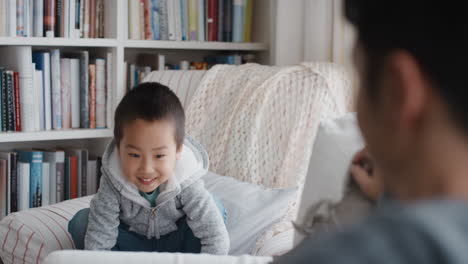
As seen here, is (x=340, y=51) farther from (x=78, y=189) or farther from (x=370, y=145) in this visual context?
(x=370, y=145)

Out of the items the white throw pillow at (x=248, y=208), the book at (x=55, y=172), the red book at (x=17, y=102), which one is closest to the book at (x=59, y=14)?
the red book at (x=17, y=102)

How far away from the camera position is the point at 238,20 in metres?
2.65

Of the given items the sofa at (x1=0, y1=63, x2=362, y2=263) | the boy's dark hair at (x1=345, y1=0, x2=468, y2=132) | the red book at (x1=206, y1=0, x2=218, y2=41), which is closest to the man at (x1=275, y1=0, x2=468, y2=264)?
the boy's dark hair at (x1=345, y1=0, x2=468, y2=132)

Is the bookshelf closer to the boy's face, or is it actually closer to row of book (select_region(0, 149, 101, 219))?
row of book (select_region(0, 149, 101, 219))

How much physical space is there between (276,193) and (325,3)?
3.14 feet

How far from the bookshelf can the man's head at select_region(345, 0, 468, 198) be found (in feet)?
6.69

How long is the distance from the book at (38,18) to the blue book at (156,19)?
1.39 feet

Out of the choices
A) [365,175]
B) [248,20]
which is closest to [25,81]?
[248,20]

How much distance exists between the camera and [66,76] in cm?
242

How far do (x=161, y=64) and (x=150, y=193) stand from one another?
1.09 meters

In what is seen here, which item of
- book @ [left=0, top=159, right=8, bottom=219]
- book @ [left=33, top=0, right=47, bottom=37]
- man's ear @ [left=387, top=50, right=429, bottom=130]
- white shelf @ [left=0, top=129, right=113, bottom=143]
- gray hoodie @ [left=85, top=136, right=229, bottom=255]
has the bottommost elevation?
book @ [left=0, top=159, right=8, bottom=219]

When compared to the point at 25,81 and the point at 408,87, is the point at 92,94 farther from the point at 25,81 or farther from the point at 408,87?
the point at 408,87

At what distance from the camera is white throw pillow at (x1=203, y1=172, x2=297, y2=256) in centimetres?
161

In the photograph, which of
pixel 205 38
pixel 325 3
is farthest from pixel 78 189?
pixel 325 3
